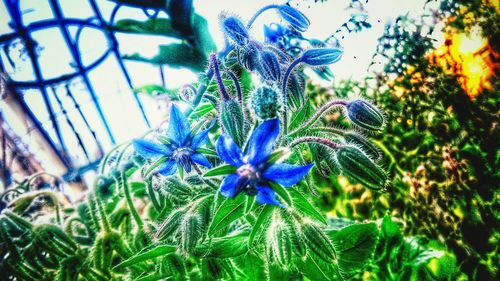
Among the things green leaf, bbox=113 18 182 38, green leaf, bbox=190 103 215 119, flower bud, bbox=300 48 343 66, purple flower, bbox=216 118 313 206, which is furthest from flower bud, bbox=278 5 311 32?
green leaf, bbox=113 18 182 38

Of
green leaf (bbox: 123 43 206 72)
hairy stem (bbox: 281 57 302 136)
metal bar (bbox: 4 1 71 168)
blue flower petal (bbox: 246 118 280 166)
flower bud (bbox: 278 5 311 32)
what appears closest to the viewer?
blue flower petal (bbox: 246 118 280 166)

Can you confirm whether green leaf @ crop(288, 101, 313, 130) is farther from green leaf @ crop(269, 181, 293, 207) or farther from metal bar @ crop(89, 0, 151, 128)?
metal bar @ crop(89, 0, 151, 128)


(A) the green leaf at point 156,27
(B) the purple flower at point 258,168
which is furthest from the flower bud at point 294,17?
(A) the green leaf at point 156,27

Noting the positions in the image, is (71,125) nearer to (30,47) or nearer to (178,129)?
(30,47)

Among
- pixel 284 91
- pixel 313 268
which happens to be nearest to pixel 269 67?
pixel 284 91

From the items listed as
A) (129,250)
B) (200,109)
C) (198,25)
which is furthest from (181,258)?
(198,25)

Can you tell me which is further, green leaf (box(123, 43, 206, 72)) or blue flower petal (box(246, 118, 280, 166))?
green leaf (box(123, 43, 206, 72))

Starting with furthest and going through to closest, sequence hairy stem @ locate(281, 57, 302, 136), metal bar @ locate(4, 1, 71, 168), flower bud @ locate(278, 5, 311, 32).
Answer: metal bar @ locate(4, 1, 71, 168)
flower bud @ locate(278, 5, 311, 32)
hairy stem @ locate(281, 57, 302, 136)
